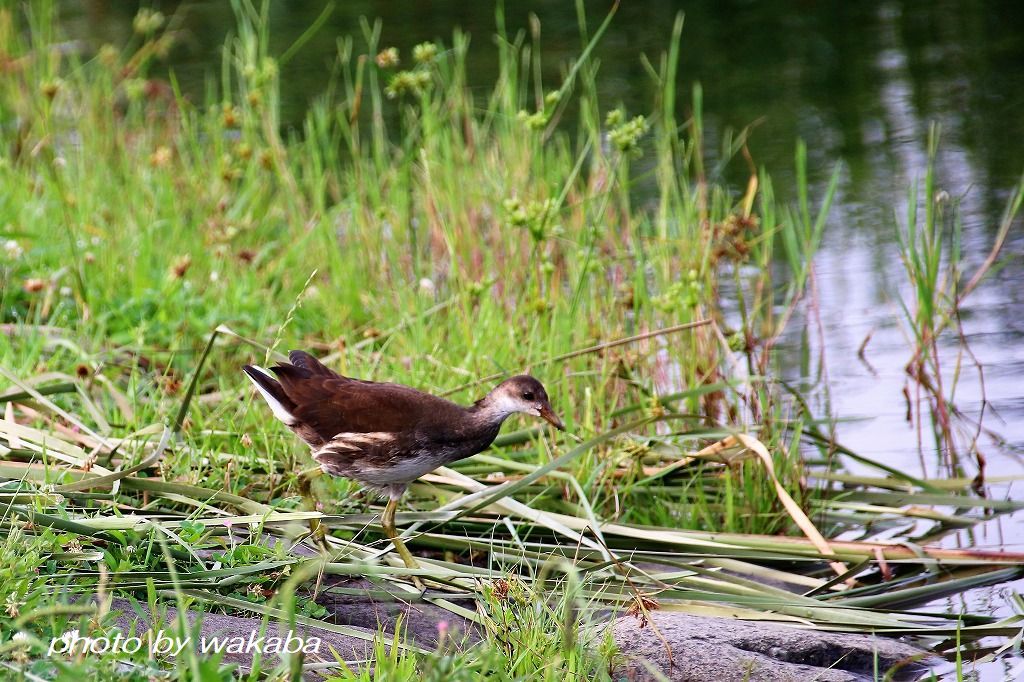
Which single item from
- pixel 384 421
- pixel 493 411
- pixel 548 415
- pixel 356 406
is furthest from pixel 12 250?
pixel 548 415

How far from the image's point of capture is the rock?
121 inches

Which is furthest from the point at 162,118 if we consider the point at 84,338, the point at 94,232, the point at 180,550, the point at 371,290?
the point at 180,550

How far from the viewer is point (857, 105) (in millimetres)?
9070

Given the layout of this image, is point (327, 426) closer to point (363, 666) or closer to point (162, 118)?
point (363, 666)

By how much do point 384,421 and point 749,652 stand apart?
4.07ft

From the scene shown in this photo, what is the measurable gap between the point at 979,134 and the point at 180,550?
6.75 m

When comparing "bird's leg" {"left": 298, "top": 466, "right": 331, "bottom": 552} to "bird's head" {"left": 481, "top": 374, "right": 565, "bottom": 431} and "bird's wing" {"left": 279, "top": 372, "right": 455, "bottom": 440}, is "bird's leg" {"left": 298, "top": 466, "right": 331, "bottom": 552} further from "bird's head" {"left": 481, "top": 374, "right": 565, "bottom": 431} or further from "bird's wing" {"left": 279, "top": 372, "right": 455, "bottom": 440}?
"bird's head" {"left": 481, "top": 374, "right": 565, "bottom": 431}

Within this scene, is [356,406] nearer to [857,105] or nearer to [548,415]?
[548,415]

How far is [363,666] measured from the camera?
9.13ft

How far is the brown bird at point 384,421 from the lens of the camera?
356 centimetres

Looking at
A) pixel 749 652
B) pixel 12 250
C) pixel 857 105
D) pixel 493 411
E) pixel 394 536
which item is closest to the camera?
pixel 749 652

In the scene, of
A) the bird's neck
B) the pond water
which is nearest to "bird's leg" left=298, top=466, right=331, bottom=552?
the bird's neck

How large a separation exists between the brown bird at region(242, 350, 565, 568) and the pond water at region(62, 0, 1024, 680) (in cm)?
158

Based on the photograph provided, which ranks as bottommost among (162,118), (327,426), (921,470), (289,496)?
(921,470)
